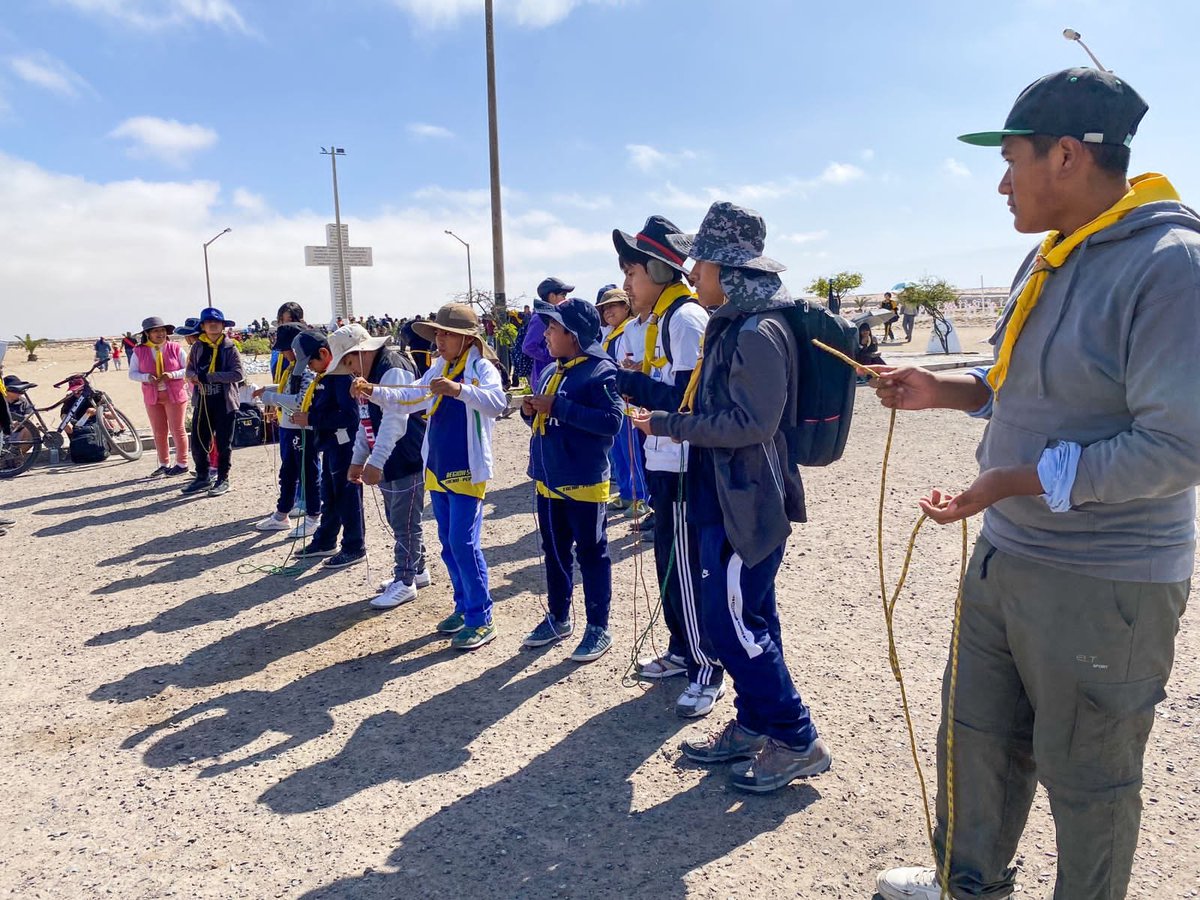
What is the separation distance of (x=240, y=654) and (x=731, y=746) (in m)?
3.03

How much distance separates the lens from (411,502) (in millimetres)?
5605

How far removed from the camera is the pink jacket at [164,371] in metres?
9.62

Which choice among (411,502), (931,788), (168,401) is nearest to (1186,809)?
(931,788)

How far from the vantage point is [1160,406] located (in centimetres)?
167

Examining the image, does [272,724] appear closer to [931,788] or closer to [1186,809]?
[931,788]

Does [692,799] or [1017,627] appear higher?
[1017,627]

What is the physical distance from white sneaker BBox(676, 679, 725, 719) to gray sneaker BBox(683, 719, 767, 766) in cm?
38

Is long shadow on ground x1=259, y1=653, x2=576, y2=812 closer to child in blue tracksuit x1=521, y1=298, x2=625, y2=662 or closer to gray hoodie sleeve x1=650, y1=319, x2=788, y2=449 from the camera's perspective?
child in blue tracksuit x1=521, y1=298, x2=625, y2=662

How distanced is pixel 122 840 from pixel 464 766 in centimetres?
128

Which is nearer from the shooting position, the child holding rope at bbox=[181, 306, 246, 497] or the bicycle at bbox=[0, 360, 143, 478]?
the child holding rope at bbox=[181, 306, 246, 497]

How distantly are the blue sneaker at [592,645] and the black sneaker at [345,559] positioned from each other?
2.56m

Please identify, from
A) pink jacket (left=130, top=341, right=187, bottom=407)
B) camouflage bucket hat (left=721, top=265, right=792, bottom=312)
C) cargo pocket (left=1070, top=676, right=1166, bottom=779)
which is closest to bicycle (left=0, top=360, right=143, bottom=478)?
pink jacket (left=130, top=341, right=187, bottom=407)

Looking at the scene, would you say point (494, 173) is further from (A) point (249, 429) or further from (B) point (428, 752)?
(B) point (428, 752)

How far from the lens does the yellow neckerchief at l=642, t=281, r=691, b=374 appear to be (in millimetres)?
4004
